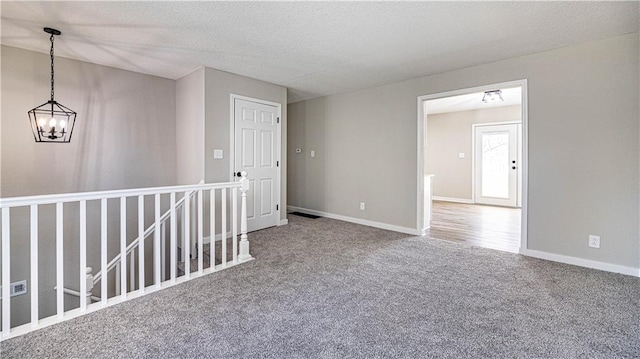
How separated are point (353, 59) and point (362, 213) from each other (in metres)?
2.52

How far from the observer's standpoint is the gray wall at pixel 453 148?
23.8 ft

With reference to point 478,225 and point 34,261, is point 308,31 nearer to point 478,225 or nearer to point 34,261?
point 34,261

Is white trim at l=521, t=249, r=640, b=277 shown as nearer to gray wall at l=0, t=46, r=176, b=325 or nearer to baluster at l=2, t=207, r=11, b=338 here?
baluster at l=2, t=207, r=11, b=338

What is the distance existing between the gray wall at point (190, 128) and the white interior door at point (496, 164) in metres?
6.44

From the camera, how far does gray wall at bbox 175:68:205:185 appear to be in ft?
12.6

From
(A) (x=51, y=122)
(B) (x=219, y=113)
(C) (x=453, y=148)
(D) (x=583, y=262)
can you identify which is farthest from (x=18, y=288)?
(C) (x=453, y=148)

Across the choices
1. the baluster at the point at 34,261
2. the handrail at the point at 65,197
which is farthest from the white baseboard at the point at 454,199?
the baluster at the point at 34,261

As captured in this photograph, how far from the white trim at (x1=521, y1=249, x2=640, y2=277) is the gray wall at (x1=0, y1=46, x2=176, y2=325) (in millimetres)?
4837

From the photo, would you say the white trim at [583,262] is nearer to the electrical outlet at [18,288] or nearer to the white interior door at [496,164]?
the white interior door at [496,164]

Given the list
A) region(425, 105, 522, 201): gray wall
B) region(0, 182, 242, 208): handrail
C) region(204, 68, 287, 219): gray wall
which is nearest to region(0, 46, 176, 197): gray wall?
region(204, 68, 287, 219): gray wall

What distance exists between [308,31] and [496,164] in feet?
20.5

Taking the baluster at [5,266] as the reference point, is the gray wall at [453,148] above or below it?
above

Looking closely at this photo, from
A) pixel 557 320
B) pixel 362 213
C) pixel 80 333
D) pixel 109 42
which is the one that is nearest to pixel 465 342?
pixel 557 320

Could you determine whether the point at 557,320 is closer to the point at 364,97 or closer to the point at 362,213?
the point at 362,213
